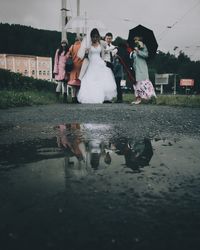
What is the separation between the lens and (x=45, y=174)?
2199mm

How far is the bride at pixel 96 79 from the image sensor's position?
1145 cm

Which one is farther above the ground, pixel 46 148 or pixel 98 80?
pixel 98 80

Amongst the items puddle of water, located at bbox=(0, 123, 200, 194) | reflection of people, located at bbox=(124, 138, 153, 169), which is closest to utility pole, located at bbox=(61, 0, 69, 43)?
puddle of water, located at bbox=(0, 123, 200, 194)

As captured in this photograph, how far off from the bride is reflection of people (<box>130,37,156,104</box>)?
929mm

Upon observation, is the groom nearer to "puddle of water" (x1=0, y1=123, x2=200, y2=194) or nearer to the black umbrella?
the black umbrella

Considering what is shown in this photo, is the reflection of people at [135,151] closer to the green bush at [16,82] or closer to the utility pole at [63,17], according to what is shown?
the utility pole at [63,17]

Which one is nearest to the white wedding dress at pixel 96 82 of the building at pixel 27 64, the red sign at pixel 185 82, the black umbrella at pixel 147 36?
the black umbrella at pixel 147 36

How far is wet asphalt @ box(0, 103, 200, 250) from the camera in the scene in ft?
4.20

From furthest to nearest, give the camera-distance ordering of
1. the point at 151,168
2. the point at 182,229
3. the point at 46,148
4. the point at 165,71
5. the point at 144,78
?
the point at 165,71, the point at 144,78, the point at 46,148, the point at 151,168, the point at 182,229

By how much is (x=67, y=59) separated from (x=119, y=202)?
11.0m

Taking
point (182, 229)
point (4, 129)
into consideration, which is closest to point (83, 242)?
point (182, 229)

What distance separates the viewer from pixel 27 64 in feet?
365

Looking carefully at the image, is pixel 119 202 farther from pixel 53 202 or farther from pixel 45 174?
pixel 45 174

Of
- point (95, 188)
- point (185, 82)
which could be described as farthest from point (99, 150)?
point (185, 82)
